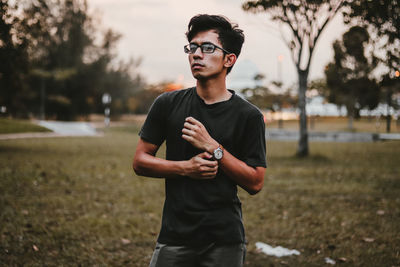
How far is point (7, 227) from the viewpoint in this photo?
6.12 meters

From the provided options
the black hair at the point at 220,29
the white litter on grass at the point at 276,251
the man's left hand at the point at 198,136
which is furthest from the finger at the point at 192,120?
the white litter on grass at the point at 276,251

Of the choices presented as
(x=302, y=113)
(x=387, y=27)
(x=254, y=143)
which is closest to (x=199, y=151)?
(x=254, y=143)

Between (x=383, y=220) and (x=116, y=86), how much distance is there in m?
64.0

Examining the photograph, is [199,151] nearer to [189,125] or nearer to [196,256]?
[189,125]

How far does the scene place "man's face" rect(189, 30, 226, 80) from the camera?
2.30m

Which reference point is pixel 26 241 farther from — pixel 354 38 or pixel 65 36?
pixel 65 36

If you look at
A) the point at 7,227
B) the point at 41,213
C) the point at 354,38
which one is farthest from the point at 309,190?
→ the point at 354,38

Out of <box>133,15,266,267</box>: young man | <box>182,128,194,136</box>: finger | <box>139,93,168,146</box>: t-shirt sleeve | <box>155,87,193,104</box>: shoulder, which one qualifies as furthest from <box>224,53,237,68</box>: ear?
<box>182,128,194,136</box>: finger

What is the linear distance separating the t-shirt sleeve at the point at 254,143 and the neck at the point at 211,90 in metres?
0.21

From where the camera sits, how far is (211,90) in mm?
2316

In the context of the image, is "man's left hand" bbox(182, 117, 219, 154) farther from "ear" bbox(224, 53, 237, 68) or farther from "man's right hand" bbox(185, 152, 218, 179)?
"ear" bbox(224, 53, 237, 68)

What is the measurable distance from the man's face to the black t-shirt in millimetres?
134

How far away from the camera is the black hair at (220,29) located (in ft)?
7.57

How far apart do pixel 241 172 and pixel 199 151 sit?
0.26 m
